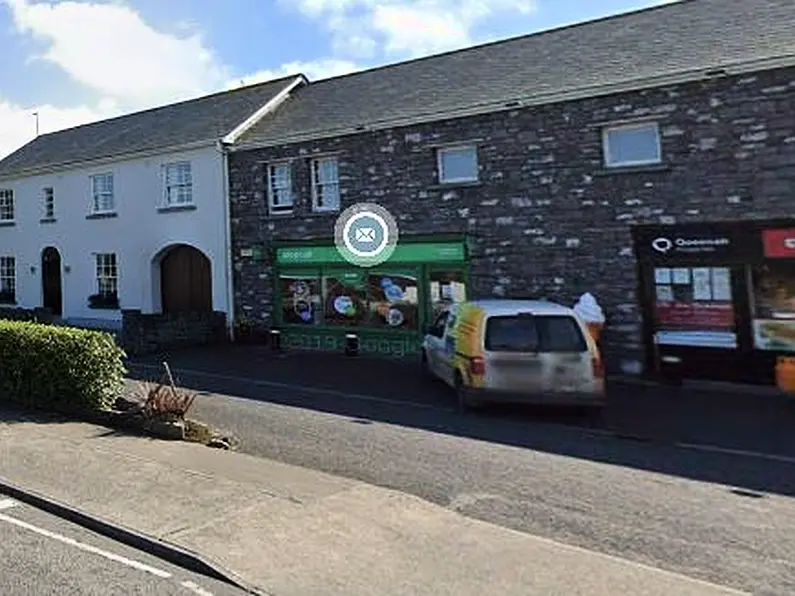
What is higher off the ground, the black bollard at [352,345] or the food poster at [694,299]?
the food poster at [694,299]

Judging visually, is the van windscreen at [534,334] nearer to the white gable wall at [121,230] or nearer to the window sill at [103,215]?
the white gable wall at [121,230]

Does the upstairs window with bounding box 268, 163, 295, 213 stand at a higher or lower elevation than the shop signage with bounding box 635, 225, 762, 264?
higher

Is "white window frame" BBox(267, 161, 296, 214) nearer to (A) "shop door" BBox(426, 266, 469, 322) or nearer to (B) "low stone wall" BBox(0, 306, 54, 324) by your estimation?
(A) "shop door" BBox(426, 266, 469, 322)

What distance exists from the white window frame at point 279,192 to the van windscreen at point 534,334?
9.60 metres

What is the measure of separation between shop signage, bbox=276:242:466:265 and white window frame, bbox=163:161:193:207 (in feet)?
12.8

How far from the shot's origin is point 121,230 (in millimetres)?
22984

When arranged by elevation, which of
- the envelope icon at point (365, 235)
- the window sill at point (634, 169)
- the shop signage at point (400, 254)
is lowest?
the shop signage at point (400, 254)

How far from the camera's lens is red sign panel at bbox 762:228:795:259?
12484 mm

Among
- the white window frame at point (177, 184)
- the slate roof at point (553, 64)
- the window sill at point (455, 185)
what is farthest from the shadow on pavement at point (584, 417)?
the white window frame at point (177, 184)

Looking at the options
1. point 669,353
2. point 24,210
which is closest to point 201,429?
point 669,353

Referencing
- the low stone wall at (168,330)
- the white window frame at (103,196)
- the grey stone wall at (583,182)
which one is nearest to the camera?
the grey stone wall at (583,182)

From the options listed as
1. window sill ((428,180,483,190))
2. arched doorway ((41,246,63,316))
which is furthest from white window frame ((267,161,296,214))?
arched doorway ((41,246,63,316))

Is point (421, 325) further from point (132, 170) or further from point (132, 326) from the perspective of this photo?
point (132, 170)

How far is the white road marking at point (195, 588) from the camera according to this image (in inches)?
192
